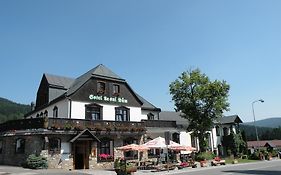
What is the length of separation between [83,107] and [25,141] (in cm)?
736

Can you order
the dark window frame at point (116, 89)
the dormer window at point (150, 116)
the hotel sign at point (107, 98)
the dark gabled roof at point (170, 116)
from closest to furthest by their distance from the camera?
the hotel sign at point (107, 98)
the dark window frame at point (116, 89)
the dormer window at point (150, 116)
the dark gabled roof at point (170, 116)

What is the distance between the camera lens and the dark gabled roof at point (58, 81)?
3745 cm

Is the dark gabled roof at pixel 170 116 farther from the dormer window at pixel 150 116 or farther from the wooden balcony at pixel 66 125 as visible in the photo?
the wooden balcony at pixel 66 125

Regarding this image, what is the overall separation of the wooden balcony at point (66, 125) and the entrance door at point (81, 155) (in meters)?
1.75

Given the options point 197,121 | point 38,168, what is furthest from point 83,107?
point 197,121

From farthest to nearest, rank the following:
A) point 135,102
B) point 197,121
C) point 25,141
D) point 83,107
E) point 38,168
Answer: point 197,121 → point 135,102 → point 83,107 → point 25,141 → point 38,168

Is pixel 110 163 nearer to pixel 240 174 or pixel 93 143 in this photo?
pixel 93 143

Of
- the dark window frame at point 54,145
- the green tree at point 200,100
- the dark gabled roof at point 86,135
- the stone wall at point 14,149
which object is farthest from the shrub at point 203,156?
the stone wall at point 14,149

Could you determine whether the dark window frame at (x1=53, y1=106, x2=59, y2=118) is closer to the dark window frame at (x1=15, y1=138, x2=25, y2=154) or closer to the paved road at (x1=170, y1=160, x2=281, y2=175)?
the dark window frame at (x1=15, y1=138, x2=25, y2=154)

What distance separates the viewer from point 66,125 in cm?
2881

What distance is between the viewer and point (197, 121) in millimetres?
41594

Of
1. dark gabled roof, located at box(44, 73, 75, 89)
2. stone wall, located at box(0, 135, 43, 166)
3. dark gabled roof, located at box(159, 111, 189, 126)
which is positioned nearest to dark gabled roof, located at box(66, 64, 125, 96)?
dark gabled roof, located at box(44, 73, 75, 89)

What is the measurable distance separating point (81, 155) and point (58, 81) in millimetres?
11540

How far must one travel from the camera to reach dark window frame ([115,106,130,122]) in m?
36.2
